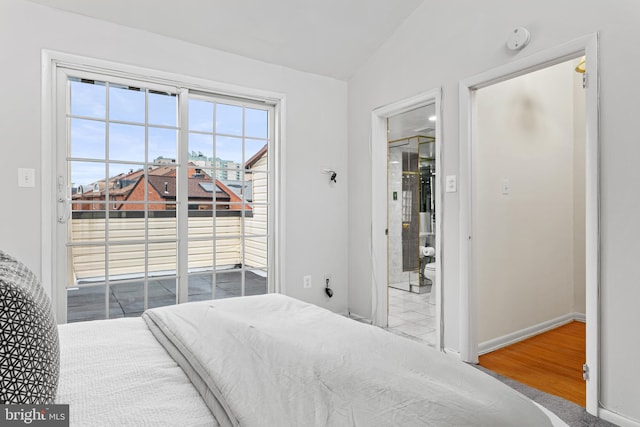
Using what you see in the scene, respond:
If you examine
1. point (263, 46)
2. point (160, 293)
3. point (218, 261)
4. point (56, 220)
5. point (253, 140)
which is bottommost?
point (160, 293)

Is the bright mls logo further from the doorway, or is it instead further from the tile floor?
the tile floor

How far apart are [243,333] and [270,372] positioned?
28cm

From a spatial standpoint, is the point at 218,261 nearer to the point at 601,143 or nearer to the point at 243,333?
the point at 243,333

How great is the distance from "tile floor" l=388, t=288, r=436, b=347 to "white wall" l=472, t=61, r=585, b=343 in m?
0.61

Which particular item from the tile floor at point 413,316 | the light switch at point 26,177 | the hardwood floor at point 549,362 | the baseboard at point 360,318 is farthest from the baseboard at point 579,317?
the light switch at point 26,177

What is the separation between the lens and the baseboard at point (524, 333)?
2968 millimetres

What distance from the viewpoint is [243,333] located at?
1231 millimetres

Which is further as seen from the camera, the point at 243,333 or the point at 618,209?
the point at 618,209

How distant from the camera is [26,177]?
2410 millimetres

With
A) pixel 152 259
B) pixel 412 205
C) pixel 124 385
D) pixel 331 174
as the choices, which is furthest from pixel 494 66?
pixel 412 205

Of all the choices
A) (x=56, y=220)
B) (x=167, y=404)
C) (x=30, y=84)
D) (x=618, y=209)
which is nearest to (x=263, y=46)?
(x=30, y=84)

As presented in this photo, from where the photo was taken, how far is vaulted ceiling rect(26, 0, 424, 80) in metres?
2.64

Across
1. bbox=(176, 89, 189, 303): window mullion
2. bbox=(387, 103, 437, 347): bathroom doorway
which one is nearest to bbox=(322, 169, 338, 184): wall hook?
bbox=(176, 89, 189, 303): window mullion

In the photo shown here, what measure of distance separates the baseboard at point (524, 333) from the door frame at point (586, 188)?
0.26 m
